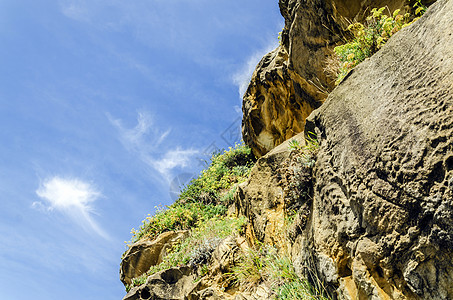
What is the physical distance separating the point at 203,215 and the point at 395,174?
31.4ft

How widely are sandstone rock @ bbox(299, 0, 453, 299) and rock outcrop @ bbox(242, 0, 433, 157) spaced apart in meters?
3.13

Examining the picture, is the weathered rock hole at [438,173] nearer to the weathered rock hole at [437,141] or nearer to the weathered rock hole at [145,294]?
the weathered rock hole at [437,141]

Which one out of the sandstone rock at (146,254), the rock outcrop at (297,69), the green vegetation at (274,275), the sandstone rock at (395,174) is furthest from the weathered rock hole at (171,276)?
the rock outcrop at (297,69)

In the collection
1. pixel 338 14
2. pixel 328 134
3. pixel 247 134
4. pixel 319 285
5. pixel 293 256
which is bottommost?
pixel 319 285

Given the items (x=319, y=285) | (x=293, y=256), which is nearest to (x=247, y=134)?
(x=293, y=256)

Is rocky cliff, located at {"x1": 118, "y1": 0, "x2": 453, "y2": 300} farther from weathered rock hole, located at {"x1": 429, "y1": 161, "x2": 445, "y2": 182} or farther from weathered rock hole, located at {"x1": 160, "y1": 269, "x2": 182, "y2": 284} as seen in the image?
weathered rock hole, located at {"x1": 160, "y1": 269, "x2": 182, "y2": 284}

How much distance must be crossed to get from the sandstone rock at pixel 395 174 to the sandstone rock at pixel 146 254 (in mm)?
7506

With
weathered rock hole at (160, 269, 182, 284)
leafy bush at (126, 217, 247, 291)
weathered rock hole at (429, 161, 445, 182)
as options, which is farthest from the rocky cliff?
weathered rock hole at (160, 269, 182, 284)

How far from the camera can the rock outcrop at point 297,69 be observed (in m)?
7.99

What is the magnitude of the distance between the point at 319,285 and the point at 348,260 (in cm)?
81

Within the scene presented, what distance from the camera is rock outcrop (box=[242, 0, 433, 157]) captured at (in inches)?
315

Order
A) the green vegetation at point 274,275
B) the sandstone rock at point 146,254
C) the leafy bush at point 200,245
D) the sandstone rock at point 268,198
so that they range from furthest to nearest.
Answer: the sandstone rock at point 146,254
the leafy bush at point 200,245
the sandstone rock at point 268,198
the green vegetation at point 274,275

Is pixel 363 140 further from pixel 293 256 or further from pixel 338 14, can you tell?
pixel 338 14

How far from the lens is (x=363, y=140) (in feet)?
13.8
